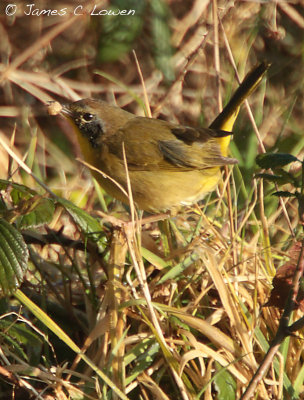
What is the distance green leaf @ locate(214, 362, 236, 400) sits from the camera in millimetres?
1817

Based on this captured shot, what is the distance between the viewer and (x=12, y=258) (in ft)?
5.48

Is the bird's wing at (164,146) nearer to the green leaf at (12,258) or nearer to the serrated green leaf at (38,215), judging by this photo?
the serrated green leaf at (38,215)

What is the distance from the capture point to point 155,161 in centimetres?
281

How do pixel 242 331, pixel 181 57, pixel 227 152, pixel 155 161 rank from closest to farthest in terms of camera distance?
pixel 242 331 → pixel 155 161 → pixel 227 152 → pixel 181 57

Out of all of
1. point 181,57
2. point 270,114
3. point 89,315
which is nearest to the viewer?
point 89,315

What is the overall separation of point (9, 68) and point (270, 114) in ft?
5.90

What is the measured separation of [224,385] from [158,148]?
1.30m

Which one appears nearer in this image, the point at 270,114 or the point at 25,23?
the point at 270,114

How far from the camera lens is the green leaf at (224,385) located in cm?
182

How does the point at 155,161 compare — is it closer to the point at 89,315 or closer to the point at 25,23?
the point at 89,315

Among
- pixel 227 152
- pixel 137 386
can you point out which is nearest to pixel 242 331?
pixel 137 386

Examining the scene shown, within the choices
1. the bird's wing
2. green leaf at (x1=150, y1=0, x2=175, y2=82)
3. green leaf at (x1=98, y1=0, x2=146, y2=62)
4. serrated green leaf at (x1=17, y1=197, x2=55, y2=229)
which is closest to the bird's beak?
the bird's wing

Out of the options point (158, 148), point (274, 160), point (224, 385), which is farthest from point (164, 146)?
point (224, 385)

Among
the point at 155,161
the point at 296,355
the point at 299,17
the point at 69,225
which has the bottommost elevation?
the point at 69,225
